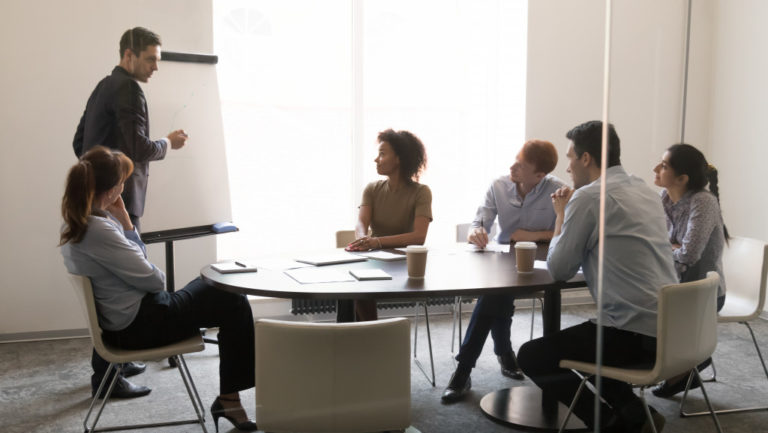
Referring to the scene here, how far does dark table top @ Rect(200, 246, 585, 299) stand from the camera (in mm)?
2105

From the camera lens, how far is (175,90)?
350cm

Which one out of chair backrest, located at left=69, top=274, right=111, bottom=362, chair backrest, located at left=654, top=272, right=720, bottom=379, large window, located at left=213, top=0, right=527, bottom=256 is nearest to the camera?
chair backrest, located at left=654, top=272, right=720, bottom=379

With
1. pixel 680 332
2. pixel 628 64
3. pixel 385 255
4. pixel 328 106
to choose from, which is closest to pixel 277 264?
pixel 385 255

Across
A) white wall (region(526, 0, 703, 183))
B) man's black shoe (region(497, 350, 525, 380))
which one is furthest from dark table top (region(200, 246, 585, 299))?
man's black shoe (region(497, 350, 525, 380))

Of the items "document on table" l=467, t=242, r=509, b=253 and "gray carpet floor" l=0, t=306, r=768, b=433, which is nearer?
"gray carpet floor" l=0, t=306, r=768, b=433

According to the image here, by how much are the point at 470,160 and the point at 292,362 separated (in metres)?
2.10

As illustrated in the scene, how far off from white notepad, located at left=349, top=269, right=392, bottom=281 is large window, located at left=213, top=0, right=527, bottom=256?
1.25 m

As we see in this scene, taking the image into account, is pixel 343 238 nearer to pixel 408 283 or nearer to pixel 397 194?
pixel 397 194

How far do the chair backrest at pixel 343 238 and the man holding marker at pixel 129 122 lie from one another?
3.15 ft

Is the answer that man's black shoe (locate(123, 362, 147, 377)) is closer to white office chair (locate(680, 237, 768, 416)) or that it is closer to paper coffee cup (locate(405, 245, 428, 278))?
paper coffee cup (locate(405, 245, 428, 278))

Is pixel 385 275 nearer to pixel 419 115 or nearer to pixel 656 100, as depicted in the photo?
pixel 656 100

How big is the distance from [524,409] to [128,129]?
2.15 metres

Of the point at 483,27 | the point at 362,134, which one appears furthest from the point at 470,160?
the point at 362,134

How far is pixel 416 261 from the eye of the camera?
2287mm
